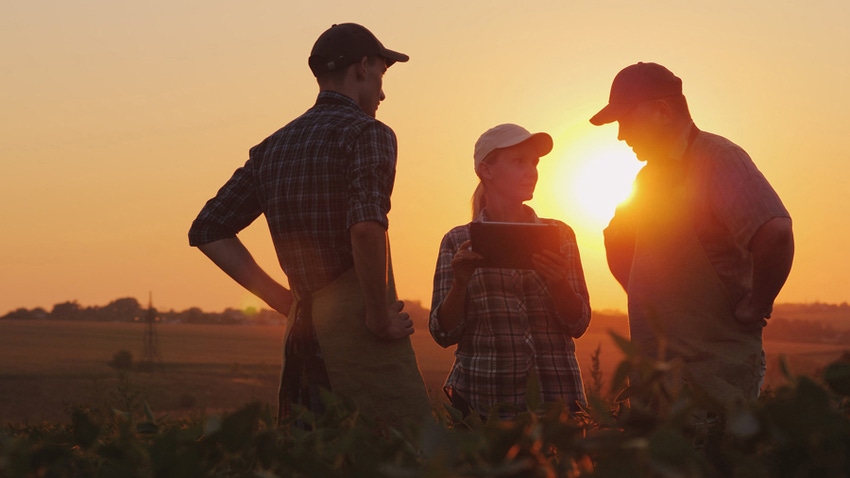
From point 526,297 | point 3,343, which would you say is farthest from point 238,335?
point 526,297

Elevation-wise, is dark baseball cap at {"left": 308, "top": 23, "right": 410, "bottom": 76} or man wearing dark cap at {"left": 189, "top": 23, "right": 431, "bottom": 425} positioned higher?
dark baseball cap at {"left": 308, "top": 23, "right": 410, "bottom": 76}

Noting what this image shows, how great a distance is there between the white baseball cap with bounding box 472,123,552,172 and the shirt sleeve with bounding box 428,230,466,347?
0.47 metres

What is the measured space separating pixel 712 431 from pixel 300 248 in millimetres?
2615

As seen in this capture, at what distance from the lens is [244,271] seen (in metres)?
4.13

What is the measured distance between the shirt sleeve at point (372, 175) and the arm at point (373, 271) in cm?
4

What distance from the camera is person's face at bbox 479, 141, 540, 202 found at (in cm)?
519

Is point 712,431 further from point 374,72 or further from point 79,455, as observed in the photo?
point 374,72

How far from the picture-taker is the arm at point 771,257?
11.6ft

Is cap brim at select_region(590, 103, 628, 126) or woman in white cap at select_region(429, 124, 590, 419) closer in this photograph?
cap brim at select_region(590, 103, 628, 126)

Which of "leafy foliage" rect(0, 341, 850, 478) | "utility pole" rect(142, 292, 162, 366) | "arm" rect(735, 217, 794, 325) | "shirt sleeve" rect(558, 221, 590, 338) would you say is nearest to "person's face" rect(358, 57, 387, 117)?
"shirt sleeve" rect(558, 221, 590, 338)

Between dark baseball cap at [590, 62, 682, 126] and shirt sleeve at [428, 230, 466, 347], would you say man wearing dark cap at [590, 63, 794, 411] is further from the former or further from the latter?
shirt sleeve at [428, 230, 466, 347]

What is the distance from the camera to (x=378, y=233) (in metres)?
3.53

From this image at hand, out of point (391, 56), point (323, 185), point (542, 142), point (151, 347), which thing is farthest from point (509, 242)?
point (151, 347)

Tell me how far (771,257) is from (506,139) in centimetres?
195
